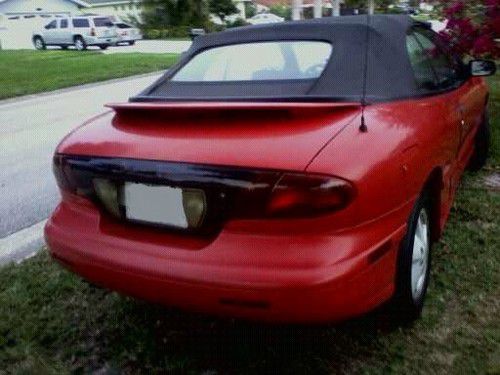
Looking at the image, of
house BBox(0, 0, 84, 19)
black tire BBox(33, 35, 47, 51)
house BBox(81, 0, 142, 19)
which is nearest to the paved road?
black tire BBox(33, 35, 47, 51)

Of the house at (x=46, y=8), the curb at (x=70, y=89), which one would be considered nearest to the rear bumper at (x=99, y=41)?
the house at (x=46, y=8)

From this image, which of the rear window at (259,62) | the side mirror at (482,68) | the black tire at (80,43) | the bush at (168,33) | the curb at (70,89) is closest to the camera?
the rear window at (259,62)

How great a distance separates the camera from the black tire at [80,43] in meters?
28.8

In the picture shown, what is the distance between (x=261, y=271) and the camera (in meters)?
2.01

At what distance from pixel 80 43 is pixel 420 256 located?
94.3ft

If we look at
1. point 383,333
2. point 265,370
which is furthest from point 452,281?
point 265,370

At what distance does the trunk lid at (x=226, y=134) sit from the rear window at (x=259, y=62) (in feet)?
2.27

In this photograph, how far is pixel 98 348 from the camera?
2.68m

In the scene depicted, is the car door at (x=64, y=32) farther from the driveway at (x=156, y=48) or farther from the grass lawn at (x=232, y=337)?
the grass lawn at (x=232, y=337)

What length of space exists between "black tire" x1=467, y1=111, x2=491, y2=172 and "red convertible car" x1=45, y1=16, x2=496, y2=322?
1.97 m

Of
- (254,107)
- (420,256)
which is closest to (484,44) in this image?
(420,256)

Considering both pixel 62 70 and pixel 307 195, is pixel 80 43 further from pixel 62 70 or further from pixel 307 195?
pixel 307 195

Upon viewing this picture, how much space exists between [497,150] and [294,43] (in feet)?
10.2

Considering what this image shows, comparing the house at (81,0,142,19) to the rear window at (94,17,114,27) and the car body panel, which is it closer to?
the car body panel
